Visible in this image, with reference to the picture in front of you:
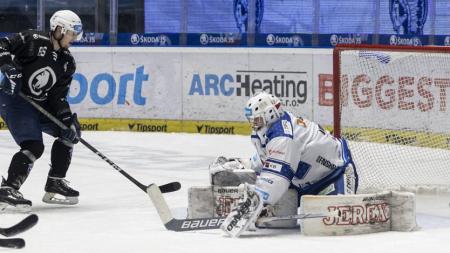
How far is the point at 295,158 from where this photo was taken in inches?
222

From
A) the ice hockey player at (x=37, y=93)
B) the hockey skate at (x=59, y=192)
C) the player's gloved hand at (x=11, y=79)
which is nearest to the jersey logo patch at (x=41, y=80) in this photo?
the ice hockey player at (x=37, y=93)

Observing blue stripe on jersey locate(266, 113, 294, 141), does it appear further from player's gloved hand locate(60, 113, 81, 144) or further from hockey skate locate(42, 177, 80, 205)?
hockey skate locate(42, 177, 80, 205)

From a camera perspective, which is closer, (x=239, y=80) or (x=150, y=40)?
(x=239, y=80)

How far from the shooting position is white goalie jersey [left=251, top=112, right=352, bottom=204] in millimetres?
5539

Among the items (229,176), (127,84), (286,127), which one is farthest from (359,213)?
(127,84)

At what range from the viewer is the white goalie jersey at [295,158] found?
5.54m

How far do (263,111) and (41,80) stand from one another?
1.66 m

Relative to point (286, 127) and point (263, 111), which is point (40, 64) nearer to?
point (263, 111)

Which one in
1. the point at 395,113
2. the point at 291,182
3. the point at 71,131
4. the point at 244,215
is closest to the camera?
the point at 244,215

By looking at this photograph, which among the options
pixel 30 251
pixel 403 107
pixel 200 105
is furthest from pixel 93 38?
pixel 30 251

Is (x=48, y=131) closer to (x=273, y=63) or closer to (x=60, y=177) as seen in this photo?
(x=60, y=177)

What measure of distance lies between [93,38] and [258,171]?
6.25 m

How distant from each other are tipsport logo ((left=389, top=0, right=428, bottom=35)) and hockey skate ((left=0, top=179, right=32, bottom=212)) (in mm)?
5614

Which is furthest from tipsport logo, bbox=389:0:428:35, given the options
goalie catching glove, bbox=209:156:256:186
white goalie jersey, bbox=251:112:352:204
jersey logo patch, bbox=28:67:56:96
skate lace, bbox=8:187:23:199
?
skate lace, bbox=8:187:23:199
